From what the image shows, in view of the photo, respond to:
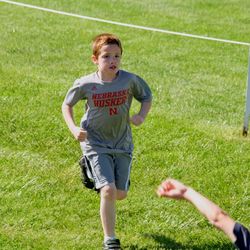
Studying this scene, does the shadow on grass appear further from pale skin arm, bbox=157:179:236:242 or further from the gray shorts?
pale skin arm, bbox=157:179:236:242

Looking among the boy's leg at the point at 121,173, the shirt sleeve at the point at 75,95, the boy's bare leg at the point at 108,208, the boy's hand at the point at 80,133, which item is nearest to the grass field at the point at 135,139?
the boy's bare leg at the point at 108,208

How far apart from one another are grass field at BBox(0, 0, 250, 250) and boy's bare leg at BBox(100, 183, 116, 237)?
0.21m

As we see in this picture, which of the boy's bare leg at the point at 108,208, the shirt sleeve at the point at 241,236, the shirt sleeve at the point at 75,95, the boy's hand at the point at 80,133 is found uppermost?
the shirt sleeve at the point at 75,95

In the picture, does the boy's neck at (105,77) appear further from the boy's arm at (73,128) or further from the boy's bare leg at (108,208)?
the boy's bare leg at (108,208)

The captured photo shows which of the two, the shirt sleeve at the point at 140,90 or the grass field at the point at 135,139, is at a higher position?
the shirt sleeve at the point at 140,90

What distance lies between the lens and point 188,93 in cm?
1091

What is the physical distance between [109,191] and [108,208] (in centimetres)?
16

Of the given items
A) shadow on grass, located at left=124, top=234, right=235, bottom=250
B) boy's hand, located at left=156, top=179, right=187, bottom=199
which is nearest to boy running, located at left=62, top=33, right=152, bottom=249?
shadow on grass, located at left=124, top=234, right=235, bottom=250

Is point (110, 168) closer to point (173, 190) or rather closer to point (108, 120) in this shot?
point (108, 120)

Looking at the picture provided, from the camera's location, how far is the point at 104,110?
20.1ft

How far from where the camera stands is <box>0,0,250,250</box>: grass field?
6496mm

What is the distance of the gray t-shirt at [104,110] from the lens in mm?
6090

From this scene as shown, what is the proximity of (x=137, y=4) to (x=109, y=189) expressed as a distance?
12.8 m

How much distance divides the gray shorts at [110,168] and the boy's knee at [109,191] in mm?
36
